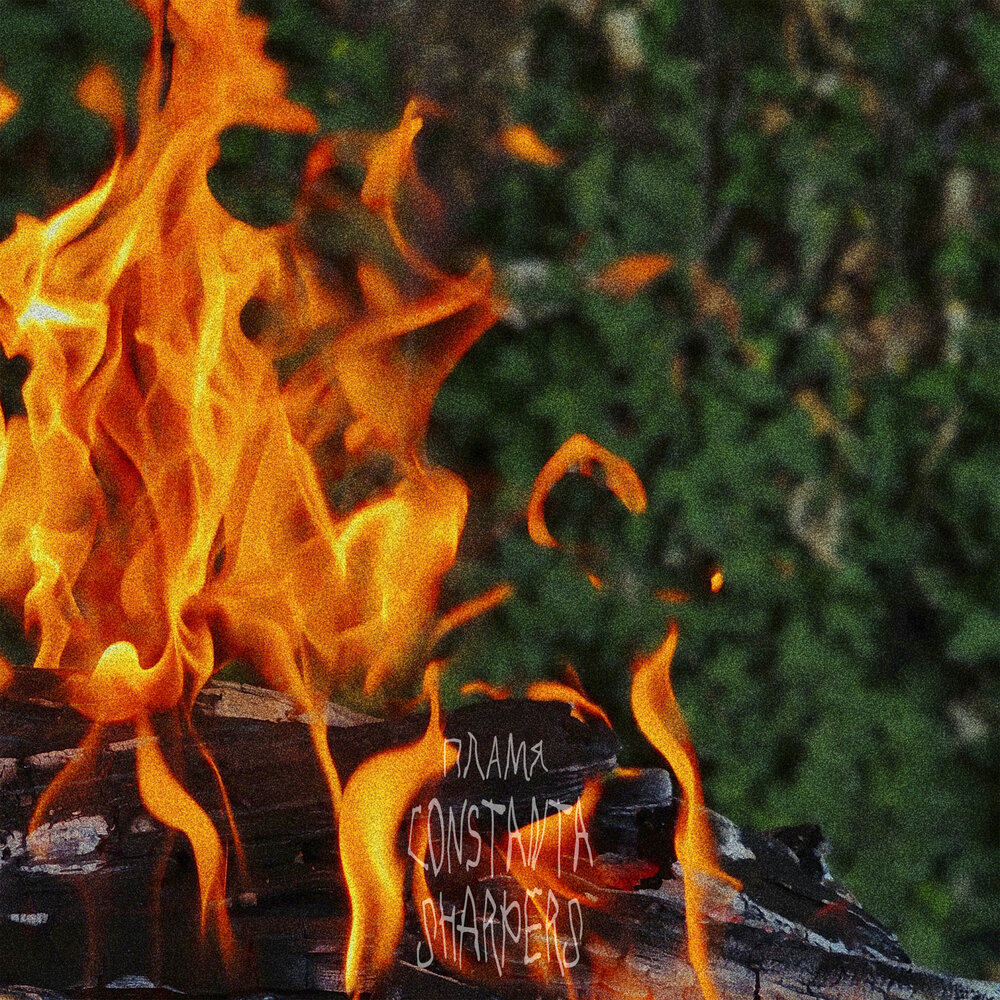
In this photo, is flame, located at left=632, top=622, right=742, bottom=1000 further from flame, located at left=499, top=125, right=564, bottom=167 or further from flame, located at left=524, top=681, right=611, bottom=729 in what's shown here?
flame, located at left=499, top=125, right=564, bottom=167

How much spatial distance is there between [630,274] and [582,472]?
0.39 metres

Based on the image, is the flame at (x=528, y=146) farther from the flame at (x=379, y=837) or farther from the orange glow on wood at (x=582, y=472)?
the flame at (x=379, y=837)

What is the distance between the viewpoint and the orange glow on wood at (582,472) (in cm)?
229

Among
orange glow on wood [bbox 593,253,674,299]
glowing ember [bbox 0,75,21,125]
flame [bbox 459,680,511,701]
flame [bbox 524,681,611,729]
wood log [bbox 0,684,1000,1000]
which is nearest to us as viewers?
wood log [bbox 0,684,1000,1000]

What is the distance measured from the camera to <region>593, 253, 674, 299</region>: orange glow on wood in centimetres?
236

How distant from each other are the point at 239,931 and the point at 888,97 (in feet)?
6.29

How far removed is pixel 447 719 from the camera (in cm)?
131

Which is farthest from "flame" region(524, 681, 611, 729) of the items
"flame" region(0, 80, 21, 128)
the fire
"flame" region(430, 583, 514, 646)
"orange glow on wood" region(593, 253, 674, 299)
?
"flame" region(0, 80, 21, 128)

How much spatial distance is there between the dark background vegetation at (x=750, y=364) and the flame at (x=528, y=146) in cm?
2

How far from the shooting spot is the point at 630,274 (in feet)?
7.79

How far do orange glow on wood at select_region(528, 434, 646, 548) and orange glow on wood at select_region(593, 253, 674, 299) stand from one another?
0.92 ft

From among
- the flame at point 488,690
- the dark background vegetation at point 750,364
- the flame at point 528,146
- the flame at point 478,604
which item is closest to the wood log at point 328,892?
the flame at point 488,690

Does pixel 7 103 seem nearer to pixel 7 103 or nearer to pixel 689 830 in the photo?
pixel 7 103

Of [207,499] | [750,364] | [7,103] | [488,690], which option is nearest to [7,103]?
[7,103]
